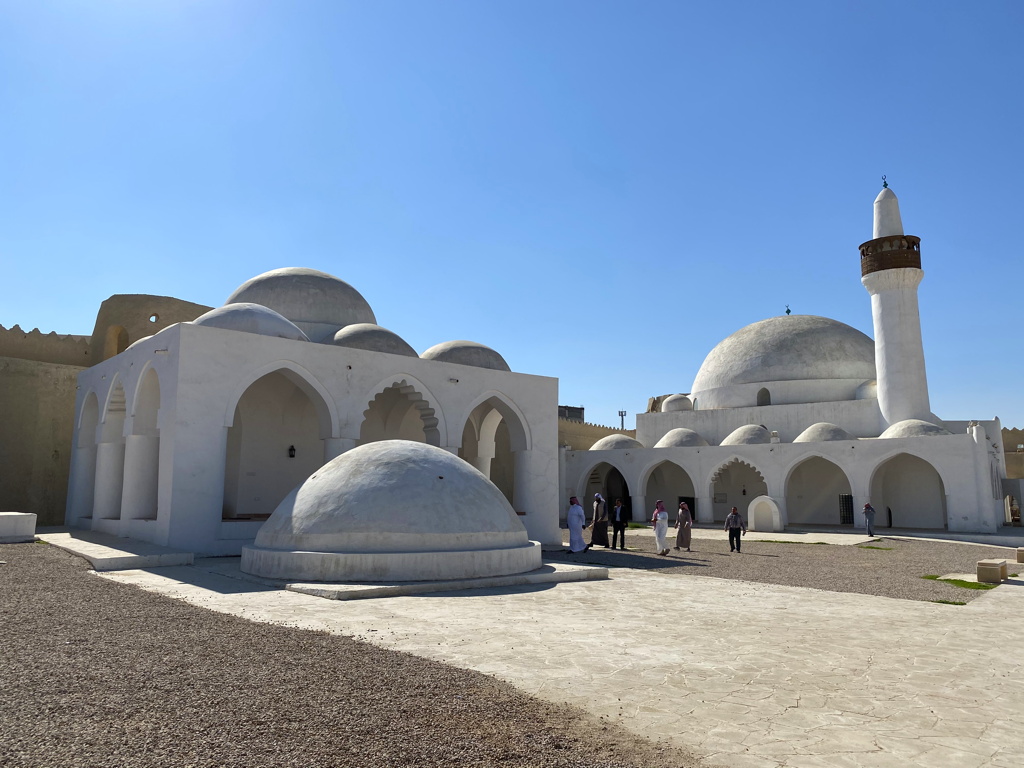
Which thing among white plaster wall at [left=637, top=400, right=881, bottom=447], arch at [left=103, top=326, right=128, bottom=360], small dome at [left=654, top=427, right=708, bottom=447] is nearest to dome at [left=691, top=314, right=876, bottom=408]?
white plaster wall at [left=637, top=400, right=881, bottom=447]

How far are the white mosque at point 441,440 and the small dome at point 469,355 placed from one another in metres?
0.06

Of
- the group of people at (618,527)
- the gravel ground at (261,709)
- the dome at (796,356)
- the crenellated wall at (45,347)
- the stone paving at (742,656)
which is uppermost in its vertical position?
the dome at (796,356)

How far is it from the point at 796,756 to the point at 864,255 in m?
26.7

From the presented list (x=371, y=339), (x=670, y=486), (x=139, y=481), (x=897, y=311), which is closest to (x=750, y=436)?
(x=670, y=486)

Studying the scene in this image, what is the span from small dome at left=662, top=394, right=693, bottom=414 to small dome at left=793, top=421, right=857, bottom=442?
7231 mm

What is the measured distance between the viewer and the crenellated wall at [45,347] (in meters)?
21.6

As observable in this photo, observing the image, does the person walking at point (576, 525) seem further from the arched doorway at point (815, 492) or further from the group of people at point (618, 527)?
the arched doorway at point (815, 492)

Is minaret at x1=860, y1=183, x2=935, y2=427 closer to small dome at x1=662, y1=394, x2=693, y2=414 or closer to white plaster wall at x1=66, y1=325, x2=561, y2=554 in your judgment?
small dome at x1=662, y1=394, x2=693, y2=414

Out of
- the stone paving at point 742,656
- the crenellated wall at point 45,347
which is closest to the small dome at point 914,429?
the stone paving at point 742,656

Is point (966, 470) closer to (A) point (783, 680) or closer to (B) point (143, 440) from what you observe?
(A) point (783, 680)

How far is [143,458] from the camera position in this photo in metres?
14.0

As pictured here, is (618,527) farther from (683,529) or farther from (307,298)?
(307,298)

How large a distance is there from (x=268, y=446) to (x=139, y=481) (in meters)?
2.97

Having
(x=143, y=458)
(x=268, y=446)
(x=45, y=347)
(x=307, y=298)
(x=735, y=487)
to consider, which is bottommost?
(x=735, y=487)
